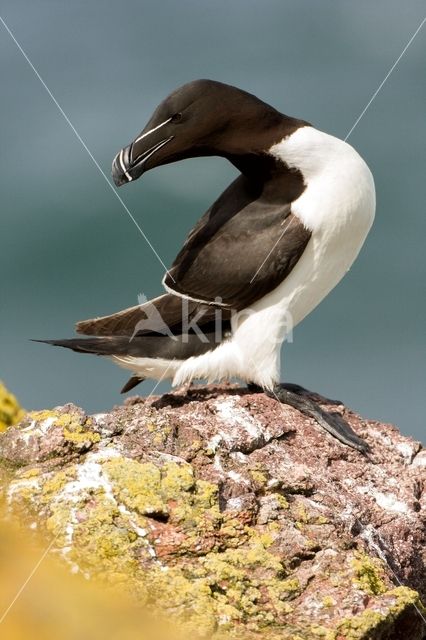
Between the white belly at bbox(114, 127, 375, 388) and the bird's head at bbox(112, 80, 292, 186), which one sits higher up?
the bird's head at bbox(112, 80, 292, 186)

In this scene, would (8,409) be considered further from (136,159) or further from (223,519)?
(223,519)

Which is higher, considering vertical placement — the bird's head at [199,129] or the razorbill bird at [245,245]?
the bird's head at [199,129]

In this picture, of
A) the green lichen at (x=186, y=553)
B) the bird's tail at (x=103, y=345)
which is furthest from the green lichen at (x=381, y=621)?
the bird's tail at (x=103, y=345)

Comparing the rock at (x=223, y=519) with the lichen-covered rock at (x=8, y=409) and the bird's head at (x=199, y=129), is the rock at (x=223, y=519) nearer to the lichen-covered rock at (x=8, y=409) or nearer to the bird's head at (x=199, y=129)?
the lichen-covered rock at (x=8, y=409)

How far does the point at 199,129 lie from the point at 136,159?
0.47 m

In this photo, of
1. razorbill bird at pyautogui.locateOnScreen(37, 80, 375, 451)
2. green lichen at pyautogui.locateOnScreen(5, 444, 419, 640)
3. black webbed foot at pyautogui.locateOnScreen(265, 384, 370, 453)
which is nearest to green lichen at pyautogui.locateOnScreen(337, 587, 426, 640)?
green lichen at pyautogui.locateOnScreen(5, 444, 419, 640)

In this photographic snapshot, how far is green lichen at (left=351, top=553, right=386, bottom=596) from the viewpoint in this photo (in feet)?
15.0

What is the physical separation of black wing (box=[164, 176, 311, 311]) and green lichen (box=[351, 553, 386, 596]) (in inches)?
103

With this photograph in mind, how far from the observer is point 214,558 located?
4.56 m

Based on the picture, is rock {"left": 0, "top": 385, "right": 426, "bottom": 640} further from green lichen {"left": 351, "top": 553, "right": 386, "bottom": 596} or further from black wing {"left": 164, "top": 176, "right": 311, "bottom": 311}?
black wing {"left": 164, "top": 176, "right": 311, "bottom": 311}

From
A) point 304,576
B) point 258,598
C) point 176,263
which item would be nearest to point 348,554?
point 304,576

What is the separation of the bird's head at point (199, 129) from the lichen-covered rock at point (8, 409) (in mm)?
1640

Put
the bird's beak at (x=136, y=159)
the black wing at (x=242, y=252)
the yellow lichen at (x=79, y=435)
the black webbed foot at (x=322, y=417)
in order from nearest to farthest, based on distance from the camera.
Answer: the yellow lichen at (x=79, y=435), the black webbed foot at (x=322, y=417), the bird's beak at (x=136, y=159), the black wing at (x=242, y=252)

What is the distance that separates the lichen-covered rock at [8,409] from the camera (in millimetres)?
6988
